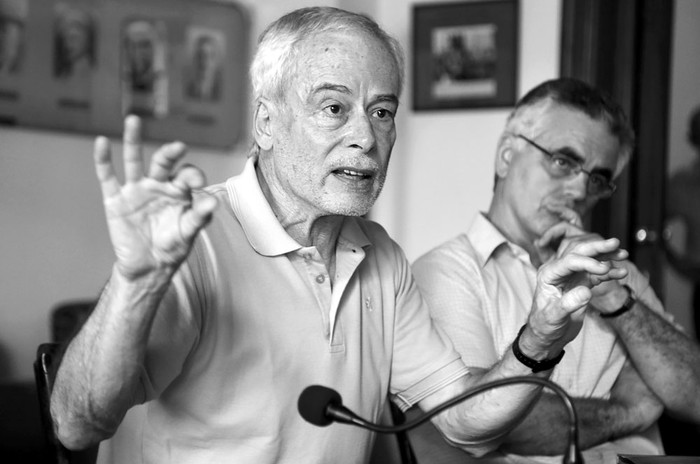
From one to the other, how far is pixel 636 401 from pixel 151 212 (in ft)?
4.36

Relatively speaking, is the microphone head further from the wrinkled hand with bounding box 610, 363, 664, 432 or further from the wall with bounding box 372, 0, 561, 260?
the wall with bounding box 372, 0, 561, 260

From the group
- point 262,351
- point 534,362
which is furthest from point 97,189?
point 534,362

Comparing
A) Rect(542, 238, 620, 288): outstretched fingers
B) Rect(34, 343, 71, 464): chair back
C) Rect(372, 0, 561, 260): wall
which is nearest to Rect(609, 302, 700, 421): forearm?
Rect(542, 238, 620, 288): outstretched fingers

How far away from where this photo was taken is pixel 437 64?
376cm

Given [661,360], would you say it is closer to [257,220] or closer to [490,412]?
[490,412]

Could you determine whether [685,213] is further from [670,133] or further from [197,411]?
[197,411]

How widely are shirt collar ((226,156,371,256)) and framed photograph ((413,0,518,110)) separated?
228 centimetres

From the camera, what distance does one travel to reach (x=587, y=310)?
6.82 feet

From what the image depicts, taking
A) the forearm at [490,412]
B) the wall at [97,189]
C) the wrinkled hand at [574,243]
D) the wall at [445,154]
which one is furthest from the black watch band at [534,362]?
the wall at [445,154]

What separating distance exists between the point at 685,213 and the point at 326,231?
2.42m

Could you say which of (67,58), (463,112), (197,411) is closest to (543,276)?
(197,411)

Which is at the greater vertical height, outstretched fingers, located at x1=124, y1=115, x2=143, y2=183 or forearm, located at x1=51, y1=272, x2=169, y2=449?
outstretched fingers, located at x1=124, y1=115, x2=143, y2=183

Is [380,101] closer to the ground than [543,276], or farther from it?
farther from it

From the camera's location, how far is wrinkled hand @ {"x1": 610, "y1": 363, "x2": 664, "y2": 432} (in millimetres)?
1977
